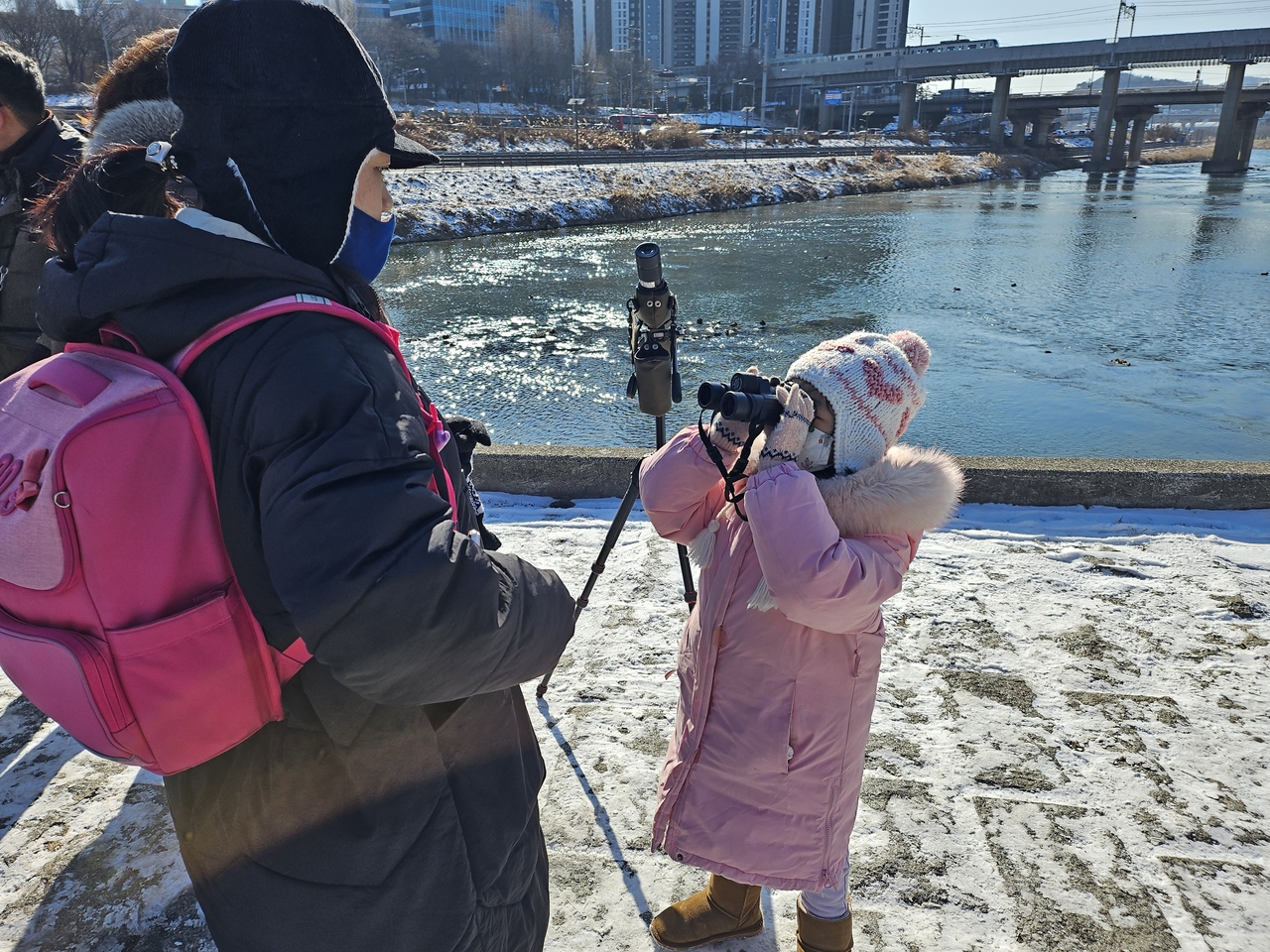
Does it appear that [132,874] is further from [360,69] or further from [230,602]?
[360,69]

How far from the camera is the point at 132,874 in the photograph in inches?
82.7

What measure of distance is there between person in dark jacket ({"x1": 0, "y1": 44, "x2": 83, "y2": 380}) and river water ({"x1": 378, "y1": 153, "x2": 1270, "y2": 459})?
4.03 meters

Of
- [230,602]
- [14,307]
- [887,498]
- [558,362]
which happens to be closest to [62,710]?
[230,602]

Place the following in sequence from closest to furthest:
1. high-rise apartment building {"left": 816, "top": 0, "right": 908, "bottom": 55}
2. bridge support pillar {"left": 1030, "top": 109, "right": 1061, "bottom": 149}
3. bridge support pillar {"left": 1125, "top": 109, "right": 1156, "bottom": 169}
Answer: bridge support pillar {"left": 1125, "top": 109, "right": 1156, "bottom": 169} → bridge support pillar {"left": 1030, "top": 109, "right": 1061, "bottom": 149} → high-rise apartment building {"left": 816, "top": 0, "right": 908, "bottom": 55}

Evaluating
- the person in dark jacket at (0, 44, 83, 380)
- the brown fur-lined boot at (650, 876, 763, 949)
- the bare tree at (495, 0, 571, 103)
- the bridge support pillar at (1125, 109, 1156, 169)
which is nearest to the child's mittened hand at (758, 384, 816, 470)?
the brown fur-lined boot at (650, 876, 763, 949)

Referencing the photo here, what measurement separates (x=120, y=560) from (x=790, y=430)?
3.92 feet

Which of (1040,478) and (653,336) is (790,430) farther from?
(1040,478)

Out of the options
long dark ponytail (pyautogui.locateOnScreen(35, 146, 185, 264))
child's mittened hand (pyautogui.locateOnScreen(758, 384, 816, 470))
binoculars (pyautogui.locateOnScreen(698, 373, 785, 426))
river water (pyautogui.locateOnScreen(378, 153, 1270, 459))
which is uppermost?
long dark ponytail (pyautogui.locateOnScreen(35, 146, 185, 264))

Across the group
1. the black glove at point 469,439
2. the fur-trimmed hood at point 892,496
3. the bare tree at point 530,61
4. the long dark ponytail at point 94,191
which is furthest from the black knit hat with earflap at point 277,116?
the bare tree at point 530,61

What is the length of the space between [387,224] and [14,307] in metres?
1.99

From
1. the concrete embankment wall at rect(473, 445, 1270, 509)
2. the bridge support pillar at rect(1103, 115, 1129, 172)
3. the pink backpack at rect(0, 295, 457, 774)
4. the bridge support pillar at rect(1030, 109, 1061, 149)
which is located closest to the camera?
the pink backpack at rect(0, 295, 457, 774)

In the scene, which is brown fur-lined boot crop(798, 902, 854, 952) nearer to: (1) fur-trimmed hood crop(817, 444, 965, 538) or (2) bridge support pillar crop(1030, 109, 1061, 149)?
(1) fur-trimmed hood crop(817, 444, 965, 538)

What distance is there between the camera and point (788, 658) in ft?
5.66

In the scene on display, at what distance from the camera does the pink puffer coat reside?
160 cm
